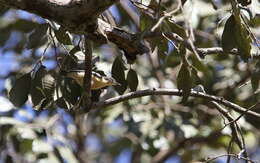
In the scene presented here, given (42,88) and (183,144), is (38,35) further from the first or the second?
(183,144)

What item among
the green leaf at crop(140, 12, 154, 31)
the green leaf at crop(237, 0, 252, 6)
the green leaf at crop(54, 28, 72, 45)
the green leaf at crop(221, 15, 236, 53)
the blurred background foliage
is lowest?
the blurred background foliage

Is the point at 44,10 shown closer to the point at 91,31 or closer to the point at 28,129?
the point at 91,31

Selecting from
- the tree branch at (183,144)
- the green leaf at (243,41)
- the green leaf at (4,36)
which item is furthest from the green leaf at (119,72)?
the tree branch at (183,144)

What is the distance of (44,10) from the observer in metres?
1.55

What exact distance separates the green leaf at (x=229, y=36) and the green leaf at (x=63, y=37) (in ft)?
1.46

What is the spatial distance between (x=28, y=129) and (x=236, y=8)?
3.92ft

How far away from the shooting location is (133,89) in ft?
6.33

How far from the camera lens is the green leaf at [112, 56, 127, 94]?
1.92m

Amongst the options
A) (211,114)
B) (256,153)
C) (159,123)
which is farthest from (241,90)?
(256,153)

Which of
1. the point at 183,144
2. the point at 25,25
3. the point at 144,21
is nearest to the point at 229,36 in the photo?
the point at 144,21

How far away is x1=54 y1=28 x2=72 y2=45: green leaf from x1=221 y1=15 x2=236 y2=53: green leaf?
1.46 ft

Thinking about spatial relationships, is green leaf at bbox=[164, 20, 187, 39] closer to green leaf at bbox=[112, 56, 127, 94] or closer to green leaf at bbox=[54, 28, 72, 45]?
green leaf at bbox=[112, 56, 127, 94]

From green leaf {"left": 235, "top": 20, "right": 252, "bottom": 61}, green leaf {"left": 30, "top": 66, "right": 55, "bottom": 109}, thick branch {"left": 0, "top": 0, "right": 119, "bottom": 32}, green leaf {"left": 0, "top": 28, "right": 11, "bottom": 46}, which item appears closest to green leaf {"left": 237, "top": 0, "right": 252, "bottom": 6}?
green leaf {"left": 235, "top": 20, "right": 252, "bottom": 61}

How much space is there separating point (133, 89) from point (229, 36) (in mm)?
352
